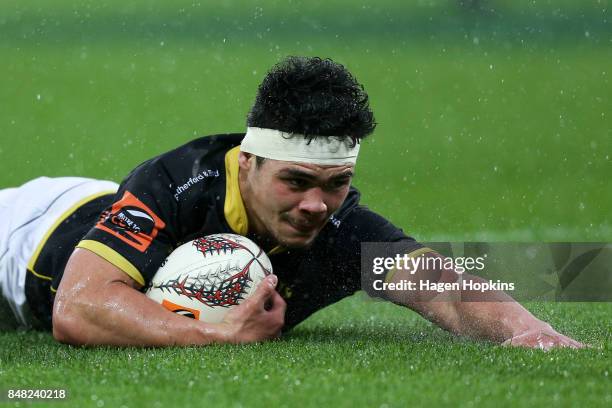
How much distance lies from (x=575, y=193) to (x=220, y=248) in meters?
11.5

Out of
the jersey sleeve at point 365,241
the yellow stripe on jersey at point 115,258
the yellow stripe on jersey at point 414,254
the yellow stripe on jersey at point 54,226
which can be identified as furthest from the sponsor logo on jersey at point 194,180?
the yellow stripe on jersey at point 54,226

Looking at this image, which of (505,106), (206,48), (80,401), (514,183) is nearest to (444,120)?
(505,106)

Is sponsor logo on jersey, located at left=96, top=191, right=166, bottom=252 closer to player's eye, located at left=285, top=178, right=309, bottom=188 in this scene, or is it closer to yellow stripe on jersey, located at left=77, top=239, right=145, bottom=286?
yellow stripe on jersey, located at left=77, top=239, right=145, bottom=286

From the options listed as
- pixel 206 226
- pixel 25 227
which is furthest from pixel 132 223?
pixel 25 227

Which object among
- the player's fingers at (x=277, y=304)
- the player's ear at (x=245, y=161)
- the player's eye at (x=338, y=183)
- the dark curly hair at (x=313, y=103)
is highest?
the dark curly hair at (x=313, y=103)

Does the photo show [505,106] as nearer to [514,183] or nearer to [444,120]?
[444,120]

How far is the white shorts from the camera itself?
18.3ft

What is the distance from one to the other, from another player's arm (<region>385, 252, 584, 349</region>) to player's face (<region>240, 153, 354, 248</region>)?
20.9 inches

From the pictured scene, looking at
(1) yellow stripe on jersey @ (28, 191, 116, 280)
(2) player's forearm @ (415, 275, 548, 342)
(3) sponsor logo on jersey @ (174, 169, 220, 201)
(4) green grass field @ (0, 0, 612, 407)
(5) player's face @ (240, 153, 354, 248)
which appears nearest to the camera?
(4) green grass field @ (0, 0, 612, 407)

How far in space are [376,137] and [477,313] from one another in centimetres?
1325

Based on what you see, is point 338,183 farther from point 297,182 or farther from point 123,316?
point 123,316

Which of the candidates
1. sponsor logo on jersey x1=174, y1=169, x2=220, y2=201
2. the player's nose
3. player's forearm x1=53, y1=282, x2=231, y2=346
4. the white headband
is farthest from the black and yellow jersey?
the player's nose

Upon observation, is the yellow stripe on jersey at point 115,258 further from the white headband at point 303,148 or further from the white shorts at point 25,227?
the white shorts at point 25,227

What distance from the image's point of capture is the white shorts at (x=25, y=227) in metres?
5.57
